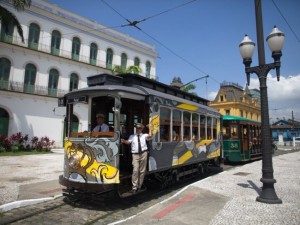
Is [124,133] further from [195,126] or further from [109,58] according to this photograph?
[109,58]

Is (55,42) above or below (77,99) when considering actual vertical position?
above

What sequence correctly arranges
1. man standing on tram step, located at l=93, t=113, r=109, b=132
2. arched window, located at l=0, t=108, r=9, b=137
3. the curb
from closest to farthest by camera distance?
1. the curb
2. man standing on tram step, located at l=93, t=113, r=109, b=132
3. arched window, located at l=0, t=108, r=9, b=137

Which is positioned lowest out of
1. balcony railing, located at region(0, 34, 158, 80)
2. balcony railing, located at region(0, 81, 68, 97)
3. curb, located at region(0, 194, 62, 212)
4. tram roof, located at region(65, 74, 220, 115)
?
curb, located at region(0, 194, 62, 212)

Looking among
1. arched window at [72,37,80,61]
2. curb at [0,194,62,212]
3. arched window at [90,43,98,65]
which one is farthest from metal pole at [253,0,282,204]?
arched window at [90,43,98,65]

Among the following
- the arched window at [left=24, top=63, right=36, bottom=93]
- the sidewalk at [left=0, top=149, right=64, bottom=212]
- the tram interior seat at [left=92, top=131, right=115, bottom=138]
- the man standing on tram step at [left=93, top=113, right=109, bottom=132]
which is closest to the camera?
the tram interior seat at [left=92, top=131, right=115, bottom=138]

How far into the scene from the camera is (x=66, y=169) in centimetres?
702

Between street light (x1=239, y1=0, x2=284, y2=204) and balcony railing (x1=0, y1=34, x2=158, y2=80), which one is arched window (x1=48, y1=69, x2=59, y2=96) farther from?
street light (x1=239, y1=0, x2=284, y2=204)

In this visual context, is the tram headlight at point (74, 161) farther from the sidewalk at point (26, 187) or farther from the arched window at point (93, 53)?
the arched window at point (93, 53)

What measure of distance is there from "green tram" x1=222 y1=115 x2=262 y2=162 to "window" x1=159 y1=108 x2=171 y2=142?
8.78m

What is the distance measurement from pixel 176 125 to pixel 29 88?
19.9 m

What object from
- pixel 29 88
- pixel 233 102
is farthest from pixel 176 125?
pixel 233 102

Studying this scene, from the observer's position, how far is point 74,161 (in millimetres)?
6793

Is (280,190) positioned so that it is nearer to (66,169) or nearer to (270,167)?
(270,167)

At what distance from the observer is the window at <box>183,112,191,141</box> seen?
370 inches
